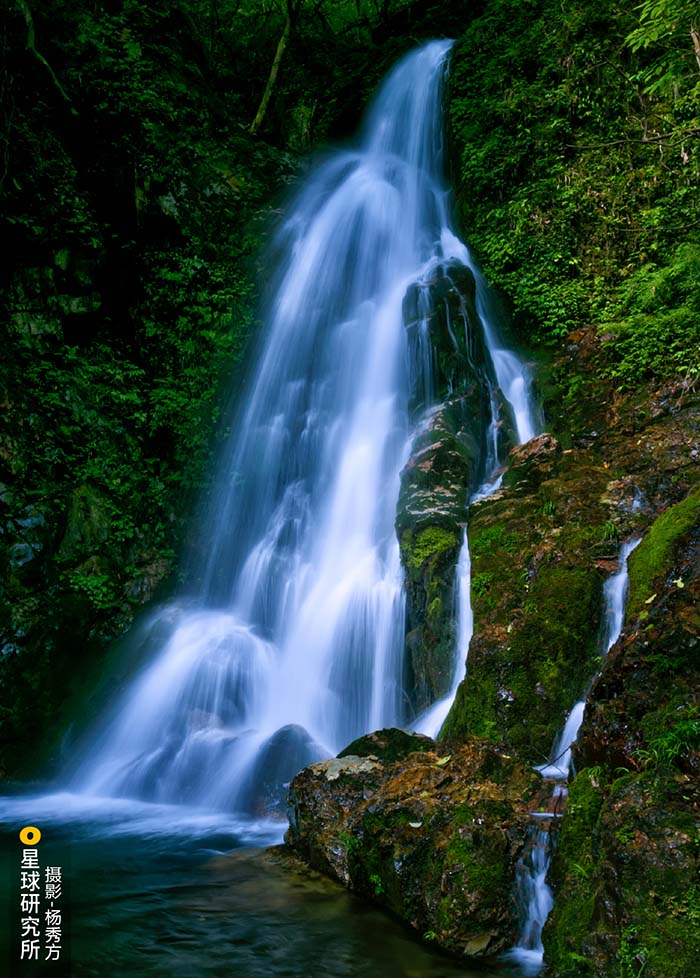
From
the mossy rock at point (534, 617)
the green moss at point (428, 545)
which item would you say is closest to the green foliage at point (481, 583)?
A: the mossy rock at point (534, 617)

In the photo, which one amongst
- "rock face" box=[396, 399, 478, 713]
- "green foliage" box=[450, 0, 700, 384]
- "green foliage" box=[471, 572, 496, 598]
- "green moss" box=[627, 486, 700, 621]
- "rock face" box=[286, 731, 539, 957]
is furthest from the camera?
"green foliage" box=[450, 0, 700, 384]

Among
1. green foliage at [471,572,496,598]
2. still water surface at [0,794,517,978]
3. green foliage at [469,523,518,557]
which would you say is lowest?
still water surface at [0,794,517,978]

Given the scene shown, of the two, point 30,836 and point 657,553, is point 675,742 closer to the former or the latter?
point 657,553

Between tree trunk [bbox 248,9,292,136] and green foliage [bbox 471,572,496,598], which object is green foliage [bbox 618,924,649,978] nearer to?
green foliage [bbox 471,572,496,598]

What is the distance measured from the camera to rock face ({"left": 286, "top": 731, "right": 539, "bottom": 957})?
395 cm

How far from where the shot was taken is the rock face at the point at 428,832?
3947 millimetres

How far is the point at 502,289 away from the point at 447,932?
34.6ft

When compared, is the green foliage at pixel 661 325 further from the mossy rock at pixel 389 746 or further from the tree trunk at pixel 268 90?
the tree trunk at pixel 268 90

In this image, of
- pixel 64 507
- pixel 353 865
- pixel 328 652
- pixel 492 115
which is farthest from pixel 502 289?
pixel 353 865

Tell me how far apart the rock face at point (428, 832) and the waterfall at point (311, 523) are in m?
1.78

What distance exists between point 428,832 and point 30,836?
3.94m

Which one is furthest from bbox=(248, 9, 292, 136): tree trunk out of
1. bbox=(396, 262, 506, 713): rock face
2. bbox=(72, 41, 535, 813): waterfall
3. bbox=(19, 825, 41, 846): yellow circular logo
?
bbox=(19, 825, 41, 846): yellow circular logo

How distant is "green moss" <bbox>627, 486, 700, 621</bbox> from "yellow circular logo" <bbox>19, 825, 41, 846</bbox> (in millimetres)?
5468

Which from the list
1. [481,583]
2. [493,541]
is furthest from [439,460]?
[481,583]
